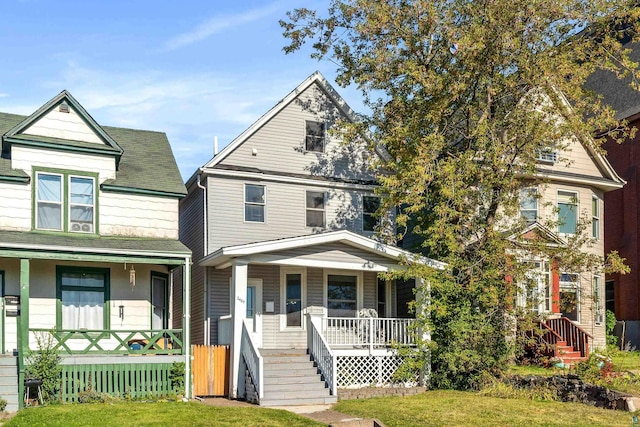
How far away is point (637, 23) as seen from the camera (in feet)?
77.3

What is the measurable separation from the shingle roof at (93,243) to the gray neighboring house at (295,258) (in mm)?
1400

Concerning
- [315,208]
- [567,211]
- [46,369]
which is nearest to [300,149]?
[315,208]

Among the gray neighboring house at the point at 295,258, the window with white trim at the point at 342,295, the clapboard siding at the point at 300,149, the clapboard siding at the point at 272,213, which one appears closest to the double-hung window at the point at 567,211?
the gray neighboring house at the point at 295,258

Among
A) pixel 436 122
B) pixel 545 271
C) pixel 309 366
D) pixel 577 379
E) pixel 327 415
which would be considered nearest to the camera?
pixel 327 415

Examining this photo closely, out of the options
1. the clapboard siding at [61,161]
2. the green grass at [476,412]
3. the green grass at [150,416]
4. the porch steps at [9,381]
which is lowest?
the green grass at [476,412]

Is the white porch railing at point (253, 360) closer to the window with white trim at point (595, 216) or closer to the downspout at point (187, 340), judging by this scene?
the downspout at point (187, 340)

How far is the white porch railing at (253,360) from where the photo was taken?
19.1m

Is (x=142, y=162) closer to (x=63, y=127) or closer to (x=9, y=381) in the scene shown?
(x=63, y=127)

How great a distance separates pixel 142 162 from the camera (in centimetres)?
2353

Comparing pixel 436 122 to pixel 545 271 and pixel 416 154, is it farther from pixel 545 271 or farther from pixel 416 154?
pixel 545 271

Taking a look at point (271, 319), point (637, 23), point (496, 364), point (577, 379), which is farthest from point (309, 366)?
point (637, 23)

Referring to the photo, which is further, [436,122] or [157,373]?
[436,122]

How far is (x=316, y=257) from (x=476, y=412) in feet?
22.0

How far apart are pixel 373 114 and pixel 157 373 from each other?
440 inches
